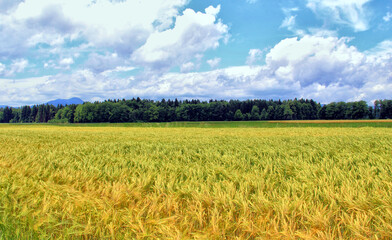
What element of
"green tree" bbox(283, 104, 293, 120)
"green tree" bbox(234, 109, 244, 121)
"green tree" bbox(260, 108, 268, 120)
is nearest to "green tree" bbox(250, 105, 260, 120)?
"green tree" bbox(260, 108, 268, 120)

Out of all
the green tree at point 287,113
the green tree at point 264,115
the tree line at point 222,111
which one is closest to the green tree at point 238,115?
the tree line at point 222,111

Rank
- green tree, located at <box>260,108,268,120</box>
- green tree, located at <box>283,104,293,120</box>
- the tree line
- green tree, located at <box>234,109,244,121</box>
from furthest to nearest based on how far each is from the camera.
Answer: green tree, located at <box>283,104,293,120</box> < green tree, located at <box>260,108,268,120</box> < green tree, located at <box>234,109,244,121</box> < the tree line

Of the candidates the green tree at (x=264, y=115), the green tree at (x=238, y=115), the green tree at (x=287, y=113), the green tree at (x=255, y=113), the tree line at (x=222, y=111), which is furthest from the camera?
the green tree at (x=287, y=113)

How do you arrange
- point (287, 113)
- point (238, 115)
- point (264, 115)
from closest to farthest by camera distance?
1. point (238, 115)
2. point (264, 115)
3. point (287, 113)

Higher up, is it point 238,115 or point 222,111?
point 222,111

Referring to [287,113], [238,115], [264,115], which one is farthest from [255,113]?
[287,113]

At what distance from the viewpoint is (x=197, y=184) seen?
11.1 ft

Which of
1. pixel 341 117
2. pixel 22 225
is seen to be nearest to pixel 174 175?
pixel 22 225

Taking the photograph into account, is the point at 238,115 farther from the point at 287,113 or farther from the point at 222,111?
the point at 287,113

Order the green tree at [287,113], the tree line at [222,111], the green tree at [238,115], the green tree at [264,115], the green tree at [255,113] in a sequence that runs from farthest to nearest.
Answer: the green tree at [287,113], the green tree at [255,113], the green tree at [264,115], the green tree at [238,115], the tree line at [222,111]

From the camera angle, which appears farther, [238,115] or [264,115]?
[264,115]

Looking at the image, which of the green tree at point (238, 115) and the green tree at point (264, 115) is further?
the green tree at point (264, 115)

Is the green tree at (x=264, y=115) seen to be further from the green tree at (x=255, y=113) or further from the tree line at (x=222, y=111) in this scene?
the green tree at (x=255, y=113)

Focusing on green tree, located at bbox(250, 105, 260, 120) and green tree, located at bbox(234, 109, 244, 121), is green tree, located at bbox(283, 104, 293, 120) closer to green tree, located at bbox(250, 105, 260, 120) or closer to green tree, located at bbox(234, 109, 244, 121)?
green tree, located at bbox(250, 105, 260, 120)
